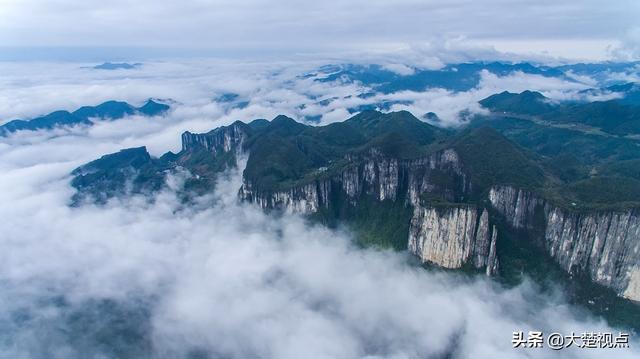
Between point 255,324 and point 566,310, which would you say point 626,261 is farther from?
point 255,324

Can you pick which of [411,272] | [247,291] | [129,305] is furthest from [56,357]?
[411,272]

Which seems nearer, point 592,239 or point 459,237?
point 592,239

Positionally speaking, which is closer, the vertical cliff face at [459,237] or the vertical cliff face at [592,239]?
the vertical cliff face at [592,239]

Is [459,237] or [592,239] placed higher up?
[592,239]

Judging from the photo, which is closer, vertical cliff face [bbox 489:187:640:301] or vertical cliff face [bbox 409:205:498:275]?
vertical cliff face [bbox 489:187:640:301]
